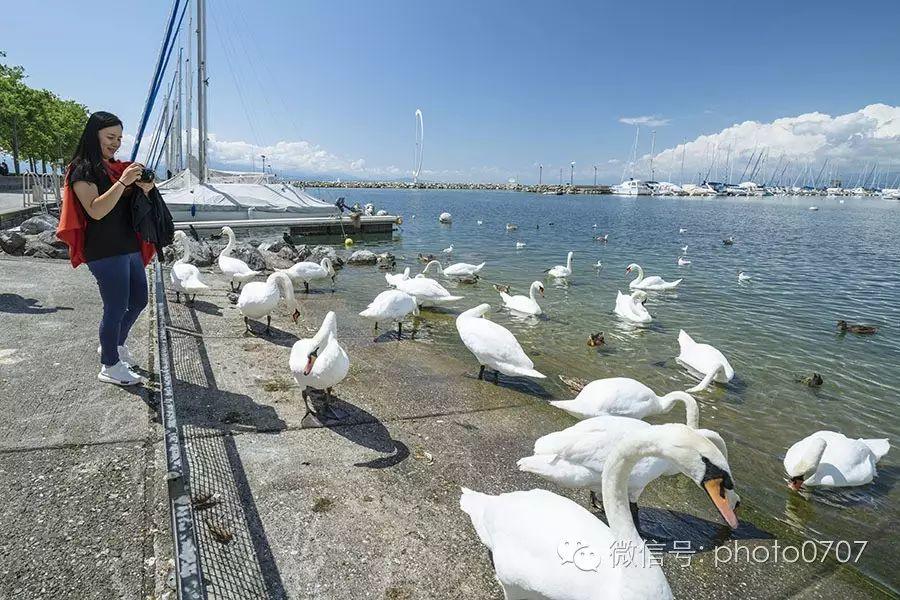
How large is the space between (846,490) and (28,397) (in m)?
8.67

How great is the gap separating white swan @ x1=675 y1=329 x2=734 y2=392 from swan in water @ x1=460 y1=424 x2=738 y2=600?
5.91m

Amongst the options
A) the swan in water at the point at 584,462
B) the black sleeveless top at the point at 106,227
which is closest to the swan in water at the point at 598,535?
the swan in water at the point at 584,462

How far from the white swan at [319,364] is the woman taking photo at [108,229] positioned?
1.68m

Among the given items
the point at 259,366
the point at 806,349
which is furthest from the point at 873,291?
the point at 259,366

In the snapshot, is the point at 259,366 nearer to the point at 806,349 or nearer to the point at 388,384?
the point at 388,384

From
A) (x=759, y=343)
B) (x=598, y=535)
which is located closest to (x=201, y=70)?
(x=759, y=343)

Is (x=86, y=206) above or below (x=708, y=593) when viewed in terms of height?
above

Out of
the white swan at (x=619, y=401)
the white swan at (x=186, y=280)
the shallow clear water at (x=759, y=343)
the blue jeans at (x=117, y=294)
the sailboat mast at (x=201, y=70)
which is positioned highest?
the sailboat mast at (x=201, y=70)

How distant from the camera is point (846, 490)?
521cm

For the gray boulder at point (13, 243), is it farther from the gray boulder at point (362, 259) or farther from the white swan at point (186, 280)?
the gray boulder at point (362, 259)

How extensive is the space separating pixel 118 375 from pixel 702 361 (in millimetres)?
8810

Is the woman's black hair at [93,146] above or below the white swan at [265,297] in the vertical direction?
above

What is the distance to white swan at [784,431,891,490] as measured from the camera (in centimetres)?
499

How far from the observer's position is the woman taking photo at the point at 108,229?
3.98 meters
